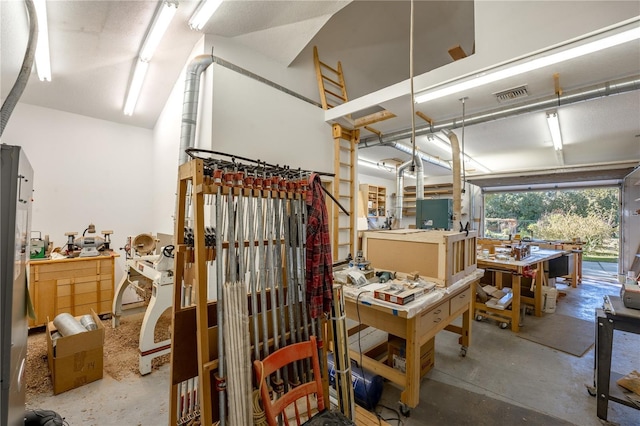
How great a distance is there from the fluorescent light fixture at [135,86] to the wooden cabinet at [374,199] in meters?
5.54

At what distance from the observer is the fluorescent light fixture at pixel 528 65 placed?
2.26 m

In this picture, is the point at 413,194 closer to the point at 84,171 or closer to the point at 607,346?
the point at 607,346

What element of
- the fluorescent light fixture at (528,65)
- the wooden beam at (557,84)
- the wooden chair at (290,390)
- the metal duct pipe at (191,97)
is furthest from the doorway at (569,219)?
the metal duct pipe at (191,97)

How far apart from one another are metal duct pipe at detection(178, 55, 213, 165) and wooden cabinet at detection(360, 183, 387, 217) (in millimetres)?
5331

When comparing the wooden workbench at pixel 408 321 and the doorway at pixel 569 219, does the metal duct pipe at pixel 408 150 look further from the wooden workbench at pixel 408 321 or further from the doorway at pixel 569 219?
the wooden workbench at pixel 408 321

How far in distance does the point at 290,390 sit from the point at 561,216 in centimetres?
993

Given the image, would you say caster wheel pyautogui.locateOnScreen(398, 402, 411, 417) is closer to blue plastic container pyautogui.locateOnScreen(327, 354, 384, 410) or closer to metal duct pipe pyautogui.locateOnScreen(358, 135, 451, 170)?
blue plastic container pyautogui.locateOnScreen(327, 354, 384, 410)

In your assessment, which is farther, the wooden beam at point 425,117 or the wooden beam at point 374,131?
the wooden beam at point 374,131

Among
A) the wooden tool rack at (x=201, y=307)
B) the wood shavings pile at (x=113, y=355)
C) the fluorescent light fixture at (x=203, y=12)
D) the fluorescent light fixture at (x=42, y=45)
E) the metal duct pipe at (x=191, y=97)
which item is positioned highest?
the fluorescent light fixture at (x=203, y=12)

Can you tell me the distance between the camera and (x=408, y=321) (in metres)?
1.93

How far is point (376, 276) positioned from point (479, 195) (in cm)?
759

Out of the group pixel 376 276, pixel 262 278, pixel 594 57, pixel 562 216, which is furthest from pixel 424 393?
pixel 562 216

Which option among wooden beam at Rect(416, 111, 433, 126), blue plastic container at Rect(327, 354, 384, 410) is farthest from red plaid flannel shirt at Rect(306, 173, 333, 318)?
wooden beam at Rect(416, 111, 433, 126)

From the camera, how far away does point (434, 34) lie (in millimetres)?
4832
